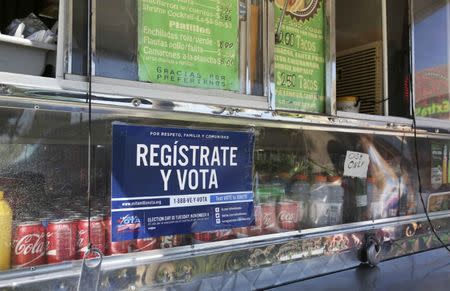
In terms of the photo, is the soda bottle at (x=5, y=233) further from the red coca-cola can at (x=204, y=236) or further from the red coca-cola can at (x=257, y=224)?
the red coca-cola can at (x=257, y=224)

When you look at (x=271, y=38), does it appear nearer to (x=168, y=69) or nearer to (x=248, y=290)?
(x=168, y=69)

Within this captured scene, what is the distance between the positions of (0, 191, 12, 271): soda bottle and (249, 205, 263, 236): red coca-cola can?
1087 mm

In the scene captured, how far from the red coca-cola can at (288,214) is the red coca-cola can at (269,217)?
0.03 meters

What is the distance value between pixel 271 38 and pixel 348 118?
2.39 ft

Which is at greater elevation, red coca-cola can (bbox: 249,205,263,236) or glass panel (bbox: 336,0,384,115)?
glass panel (bbox: 336,0,384,115)

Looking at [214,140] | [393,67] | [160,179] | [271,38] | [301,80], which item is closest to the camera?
[160,179]

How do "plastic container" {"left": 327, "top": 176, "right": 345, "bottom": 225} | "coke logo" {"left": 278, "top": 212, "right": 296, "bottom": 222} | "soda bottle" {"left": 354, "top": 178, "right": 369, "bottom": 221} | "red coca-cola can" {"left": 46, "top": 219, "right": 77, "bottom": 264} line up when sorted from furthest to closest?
"soda bottle" {"left": 354, "top": 178, "right": 369, "bottom": 221}
"plastic container" {"left": 327, "top": 176, "right": 345, "bottom": 225}
"coke logo" {"left": 278, "top": 212, "right": 296, "bottom": 222}
"red coca-cola can" {"left": 46, "top": 219, "right": 77, "bottom": 264}

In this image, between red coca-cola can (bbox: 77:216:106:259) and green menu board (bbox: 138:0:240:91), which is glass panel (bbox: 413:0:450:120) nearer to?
green menu board (bbox: 138:0:240:91)

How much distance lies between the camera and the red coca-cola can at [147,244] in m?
1.88

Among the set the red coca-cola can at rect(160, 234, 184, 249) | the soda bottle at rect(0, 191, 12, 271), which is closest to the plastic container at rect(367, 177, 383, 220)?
the red coca-cola can at rect(160, 234, 184, 249)

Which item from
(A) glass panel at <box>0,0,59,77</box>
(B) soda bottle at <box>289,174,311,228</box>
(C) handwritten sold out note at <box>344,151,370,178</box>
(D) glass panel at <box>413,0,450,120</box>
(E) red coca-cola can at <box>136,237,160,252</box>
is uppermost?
(D) glass panel at <box>413,0,450,120</box>

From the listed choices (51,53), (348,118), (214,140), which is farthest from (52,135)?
(348,118)

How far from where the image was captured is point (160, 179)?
192 cm

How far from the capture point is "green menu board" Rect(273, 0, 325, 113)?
2436 mm
